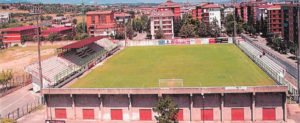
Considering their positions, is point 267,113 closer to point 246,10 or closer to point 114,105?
point 114,105

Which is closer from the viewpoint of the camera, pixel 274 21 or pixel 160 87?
pixel 160 87

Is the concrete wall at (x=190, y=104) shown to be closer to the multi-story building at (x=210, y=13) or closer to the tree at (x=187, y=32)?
the tree at (x=187, y=32)

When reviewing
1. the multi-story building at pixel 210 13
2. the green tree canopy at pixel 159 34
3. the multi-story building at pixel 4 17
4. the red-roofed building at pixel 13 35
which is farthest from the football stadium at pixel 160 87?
the multi-story building at pixel 4 17

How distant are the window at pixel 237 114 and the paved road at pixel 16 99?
18.1 m

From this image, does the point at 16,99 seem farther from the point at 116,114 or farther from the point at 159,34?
the point at 159,34

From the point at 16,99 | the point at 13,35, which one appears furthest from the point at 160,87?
the point at 13,35

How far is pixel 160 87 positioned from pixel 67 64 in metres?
15.4

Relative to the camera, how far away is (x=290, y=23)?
178 ft

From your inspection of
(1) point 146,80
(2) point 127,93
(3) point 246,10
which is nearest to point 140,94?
(2) point 127,93

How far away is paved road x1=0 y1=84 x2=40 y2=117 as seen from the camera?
27312mm

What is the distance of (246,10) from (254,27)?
20.3 meters

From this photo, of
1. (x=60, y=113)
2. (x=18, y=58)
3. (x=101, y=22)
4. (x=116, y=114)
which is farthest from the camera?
(x=101, y=22)

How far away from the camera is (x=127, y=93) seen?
2278 centimetres

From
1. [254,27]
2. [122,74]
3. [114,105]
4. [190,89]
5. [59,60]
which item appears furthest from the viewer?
[254,27]
